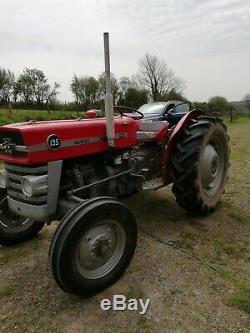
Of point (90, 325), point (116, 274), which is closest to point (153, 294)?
point (116, 274)

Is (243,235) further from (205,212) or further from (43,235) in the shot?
(43,235)

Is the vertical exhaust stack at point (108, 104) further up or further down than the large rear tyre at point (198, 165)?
further up

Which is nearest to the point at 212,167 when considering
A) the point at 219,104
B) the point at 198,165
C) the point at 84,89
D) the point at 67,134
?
the point at 198,165

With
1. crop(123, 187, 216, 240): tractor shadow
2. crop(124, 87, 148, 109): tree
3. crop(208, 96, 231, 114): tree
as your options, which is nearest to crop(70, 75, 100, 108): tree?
crop(124, 87, 148, 109): tree

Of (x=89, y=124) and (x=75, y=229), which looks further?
(x=89, y=124)

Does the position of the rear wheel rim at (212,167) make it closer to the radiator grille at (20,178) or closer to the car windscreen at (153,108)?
the radiator grille at (20,178)

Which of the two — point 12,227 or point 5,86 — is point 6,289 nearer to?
point 12,227

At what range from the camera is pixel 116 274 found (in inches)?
110

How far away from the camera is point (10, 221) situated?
353 cm

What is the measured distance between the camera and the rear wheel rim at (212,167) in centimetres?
402

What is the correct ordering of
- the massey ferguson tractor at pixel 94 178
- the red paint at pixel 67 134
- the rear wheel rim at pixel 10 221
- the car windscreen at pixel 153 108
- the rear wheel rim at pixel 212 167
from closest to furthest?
the massey ferguson tractor at pixel 94 178, the red paint at pixel 67 134, the rear wheel rim at pixel 10 221, the rear wheel rim at pixel 212 167, the car windscreen at pixel 153 108

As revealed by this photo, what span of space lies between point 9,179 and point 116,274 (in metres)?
1.24

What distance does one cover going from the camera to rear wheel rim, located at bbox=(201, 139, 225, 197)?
4.02 meters

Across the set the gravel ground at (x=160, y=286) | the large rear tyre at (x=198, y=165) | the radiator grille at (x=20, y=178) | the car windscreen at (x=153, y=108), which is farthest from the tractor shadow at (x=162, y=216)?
the car windscreen at (x=153, y=108)
